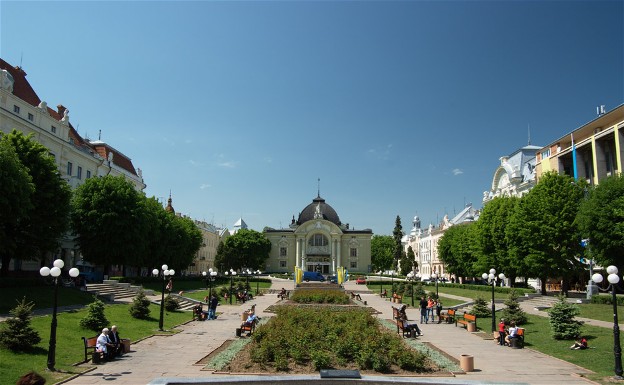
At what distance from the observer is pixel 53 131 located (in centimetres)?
4266

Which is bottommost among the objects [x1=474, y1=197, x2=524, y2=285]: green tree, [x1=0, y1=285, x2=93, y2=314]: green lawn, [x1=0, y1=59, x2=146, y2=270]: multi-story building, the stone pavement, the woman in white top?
the stone pavement

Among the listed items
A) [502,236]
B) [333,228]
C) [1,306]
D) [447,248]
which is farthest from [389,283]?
[1,306]

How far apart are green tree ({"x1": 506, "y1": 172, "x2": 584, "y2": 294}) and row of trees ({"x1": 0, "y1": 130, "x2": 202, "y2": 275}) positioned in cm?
3604

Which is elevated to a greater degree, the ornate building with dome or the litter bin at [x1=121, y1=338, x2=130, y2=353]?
the ornate building with dome

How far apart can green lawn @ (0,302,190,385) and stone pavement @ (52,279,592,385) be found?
3.07 feet

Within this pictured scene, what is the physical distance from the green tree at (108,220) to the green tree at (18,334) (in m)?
24.8

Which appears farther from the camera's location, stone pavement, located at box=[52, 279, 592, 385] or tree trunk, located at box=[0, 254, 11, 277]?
tree trunk, located at box=[0, 254, 11, 277]

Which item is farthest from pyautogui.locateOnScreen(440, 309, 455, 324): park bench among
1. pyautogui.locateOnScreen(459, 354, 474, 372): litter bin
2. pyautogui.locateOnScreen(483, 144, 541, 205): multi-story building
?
pyautogui.locateOnScreen(483, 144, 541, 205): multi-story building

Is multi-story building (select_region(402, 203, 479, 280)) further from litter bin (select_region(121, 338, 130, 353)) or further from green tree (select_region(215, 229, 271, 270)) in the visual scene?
litter bin (select_region(121, 338, 130, 353))

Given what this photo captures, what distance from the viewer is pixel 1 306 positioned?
23875 millimetres

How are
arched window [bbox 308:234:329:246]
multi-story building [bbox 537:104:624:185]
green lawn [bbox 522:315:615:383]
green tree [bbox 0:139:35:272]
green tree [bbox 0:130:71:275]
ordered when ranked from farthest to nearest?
arched window [bbox 308:234:329:246]
multi-story building [bbox 537:104:624:185]
green tree [bbox 0:130:71:275]
green tree [bbox 0:139:35:272]
green lawn [bbox 522:315:615:383]

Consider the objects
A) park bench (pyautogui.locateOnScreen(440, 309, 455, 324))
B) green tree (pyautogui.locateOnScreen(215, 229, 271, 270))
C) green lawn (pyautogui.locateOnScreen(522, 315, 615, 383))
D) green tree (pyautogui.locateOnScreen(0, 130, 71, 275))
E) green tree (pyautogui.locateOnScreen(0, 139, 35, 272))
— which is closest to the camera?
green lawn (pyautogui.locateOnScreen(522, 315, 615, 383))

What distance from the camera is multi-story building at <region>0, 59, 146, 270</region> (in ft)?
118

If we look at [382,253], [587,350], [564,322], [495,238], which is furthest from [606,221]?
[382,253]
